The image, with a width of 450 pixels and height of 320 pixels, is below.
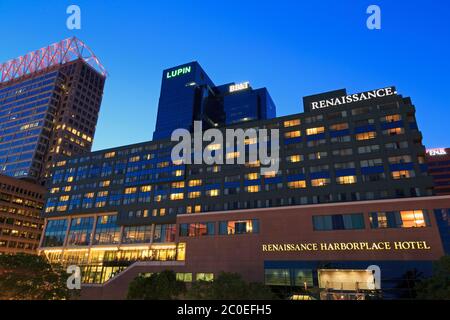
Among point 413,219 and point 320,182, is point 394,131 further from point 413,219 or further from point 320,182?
point 413,219

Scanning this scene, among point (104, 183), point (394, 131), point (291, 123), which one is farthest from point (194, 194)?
point (394, 131)

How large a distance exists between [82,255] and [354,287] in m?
102

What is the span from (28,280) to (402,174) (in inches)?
3556

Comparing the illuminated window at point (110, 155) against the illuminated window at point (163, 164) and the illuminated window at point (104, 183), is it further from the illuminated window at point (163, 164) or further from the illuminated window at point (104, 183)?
the illuminated window at point (163, 164)

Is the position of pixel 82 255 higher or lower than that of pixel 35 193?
lower

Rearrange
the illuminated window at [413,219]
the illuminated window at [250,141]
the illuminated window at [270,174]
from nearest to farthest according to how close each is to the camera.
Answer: the illuminated window at [413,219], the illuminated window at [270,174], the illuminated window at [250,141]

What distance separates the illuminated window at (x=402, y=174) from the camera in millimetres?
84750

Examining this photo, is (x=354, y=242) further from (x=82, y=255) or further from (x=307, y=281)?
(x=82, y=255)

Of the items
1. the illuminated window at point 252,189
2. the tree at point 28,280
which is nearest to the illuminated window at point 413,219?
the illuminated window at point 252,189

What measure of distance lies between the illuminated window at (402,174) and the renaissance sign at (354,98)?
25424 millimetres

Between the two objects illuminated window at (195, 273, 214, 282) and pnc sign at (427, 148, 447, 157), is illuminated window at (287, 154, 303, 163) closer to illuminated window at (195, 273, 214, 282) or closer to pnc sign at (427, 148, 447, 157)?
illuminated window at (195, 273, 214, 282)

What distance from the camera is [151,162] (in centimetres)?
12412

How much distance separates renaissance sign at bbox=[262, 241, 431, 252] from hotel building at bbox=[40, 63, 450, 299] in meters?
0.22
